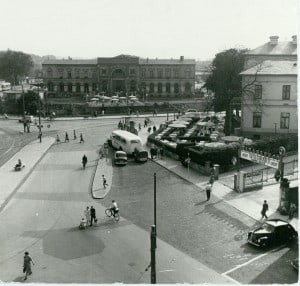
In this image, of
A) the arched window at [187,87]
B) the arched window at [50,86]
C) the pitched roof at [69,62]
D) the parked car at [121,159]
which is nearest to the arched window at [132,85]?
the pitched roof at [69,62]

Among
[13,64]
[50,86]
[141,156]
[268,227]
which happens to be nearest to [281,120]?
[141,156]

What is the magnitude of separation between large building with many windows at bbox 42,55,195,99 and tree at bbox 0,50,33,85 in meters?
32.1

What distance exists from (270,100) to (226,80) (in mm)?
14501

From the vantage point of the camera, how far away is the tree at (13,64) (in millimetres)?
137250

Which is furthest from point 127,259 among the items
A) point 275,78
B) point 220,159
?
point 275,78

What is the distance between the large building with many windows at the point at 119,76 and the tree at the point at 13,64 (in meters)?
32.1

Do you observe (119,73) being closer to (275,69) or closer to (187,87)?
(187,87)

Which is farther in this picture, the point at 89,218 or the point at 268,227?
the point at 89,218

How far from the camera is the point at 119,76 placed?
110125 millimetres

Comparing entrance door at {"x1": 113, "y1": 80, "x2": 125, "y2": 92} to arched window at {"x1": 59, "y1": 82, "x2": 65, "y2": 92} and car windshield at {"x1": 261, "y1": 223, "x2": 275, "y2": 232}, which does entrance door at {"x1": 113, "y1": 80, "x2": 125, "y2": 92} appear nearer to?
arched window at {"x1": 59, "y1": 82, "x2": 65, "y2": 92}

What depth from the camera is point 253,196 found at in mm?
30469

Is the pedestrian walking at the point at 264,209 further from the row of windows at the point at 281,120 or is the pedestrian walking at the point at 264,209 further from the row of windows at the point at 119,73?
the row of windows at the point at 119,73

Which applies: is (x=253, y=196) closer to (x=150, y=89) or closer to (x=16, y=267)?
(x=16, y=267)

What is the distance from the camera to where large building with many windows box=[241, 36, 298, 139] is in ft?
155
